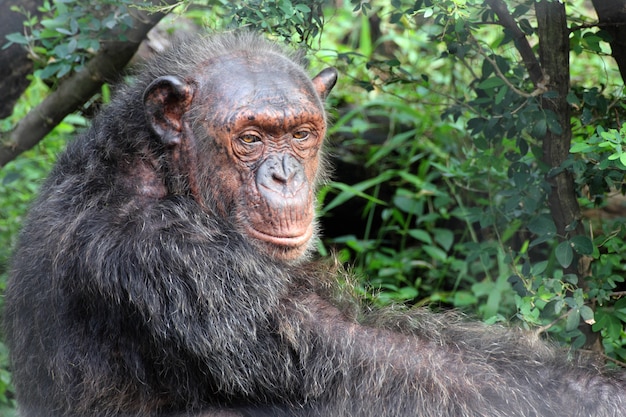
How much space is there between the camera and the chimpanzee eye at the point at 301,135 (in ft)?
14.5

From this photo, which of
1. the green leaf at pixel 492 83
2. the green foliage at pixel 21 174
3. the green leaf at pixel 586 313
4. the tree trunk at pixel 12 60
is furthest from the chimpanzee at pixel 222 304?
the green foliage at pixel 21 174

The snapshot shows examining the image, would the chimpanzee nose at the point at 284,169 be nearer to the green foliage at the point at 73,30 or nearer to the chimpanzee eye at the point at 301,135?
the chimpanzee eye at the point at 301,135

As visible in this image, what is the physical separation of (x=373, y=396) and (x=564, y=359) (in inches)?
38.1

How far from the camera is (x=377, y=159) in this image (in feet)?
27.2

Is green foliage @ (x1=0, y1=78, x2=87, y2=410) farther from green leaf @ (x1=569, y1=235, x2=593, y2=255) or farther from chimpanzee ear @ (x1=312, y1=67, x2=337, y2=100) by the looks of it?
green leaf @ (x1=569, y1=235, x2=593, y2=255)

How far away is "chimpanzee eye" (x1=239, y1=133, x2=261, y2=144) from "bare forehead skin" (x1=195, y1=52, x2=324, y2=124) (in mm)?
96

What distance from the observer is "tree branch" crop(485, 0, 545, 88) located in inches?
189

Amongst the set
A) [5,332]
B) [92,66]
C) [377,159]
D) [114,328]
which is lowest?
[377,159]

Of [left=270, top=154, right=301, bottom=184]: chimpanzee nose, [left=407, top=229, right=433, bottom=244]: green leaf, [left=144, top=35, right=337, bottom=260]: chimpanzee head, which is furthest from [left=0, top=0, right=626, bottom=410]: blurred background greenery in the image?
[left=270, top=154, right=301, bottom=184]: chimpanzee nose

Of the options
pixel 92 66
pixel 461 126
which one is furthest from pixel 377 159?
pixel 92 66

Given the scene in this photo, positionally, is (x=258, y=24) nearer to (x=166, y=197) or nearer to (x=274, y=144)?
(x=274, y=144)

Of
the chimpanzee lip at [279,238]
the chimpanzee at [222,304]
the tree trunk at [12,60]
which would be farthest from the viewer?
the tree trunk at [12,60]

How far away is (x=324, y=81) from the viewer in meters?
4.96

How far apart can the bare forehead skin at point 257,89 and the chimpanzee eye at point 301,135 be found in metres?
0.10
